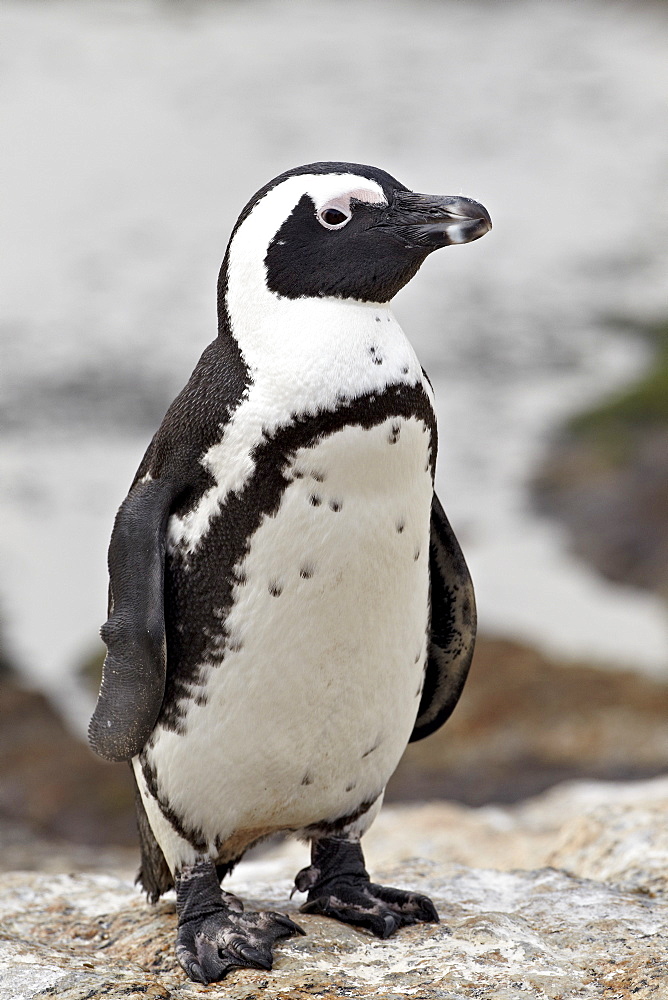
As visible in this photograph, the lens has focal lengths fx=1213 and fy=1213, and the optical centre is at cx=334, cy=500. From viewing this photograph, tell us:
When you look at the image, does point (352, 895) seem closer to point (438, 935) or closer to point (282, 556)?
point (438, 935)

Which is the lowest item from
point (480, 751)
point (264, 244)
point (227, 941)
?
point (227, 941)

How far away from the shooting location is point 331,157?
13750 mm

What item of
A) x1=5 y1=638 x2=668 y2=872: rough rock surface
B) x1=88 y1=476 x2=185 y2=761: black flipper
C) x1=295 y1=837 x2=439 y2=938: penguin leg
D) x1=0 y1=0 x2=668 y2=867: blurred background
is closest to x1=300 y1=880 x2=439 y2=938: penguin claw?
x1=295 y1=837 x2=439 y2=938: penguin leg

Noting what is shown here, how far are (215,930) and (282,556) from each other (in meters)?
0.68

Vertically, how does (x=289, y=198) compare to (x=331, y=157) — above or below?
below

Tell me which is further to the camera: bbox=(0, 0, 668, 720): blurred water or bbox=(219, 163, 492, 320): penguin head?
bbox=(0, 0, 668, 720): blurred water

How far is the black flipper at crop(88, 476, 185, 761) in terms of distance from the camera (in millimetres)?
1969

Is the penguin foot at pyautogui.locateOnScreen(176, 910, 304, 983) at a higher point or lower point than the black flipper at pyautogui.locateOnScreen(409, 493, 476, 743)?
lower

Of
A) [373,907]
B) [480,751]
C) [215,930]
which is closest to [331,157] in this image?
[480,751]

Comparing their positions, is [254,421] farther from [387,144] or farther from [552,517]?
[387,144]

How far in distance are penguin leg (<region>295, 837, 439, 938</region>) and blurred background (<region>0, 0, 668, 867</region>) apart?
1611mm

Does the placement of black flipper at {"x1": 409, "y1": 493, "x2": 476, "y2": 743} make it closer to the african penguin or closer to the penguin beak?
A: the african penguin

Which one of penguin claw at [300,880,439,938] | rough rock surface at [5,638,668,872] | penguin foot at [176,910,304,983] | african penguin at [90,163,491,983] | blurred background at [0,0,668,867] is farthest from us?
blurred background at [0,0,668,867]

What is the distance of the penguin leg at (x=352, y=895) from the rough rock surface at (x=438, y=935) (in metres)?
0.03
